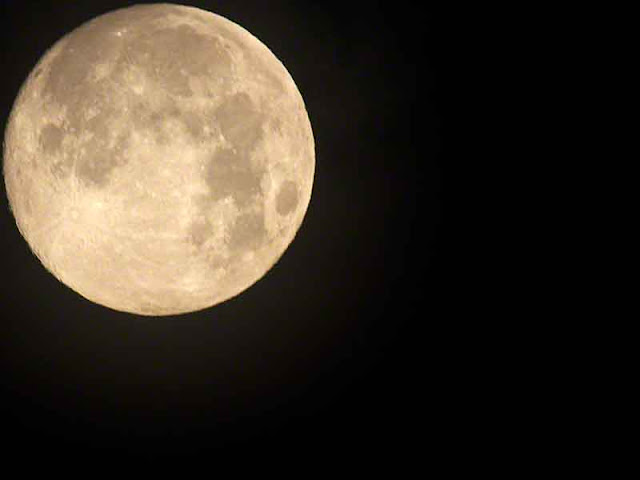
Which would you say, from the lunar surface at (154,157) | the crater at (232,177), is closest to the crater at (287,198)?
the lunar surface at (154,157)

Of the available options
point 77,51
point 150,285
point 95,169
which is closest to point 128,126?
point 95,169

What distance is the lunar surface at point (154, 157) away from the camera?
286 cm

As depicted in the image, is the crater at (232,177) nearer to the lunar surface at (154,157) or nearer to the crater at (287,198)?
the lunar surface at (154,157)

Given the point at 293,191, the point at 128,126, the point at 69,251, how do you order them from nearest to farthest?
the point at 128,126 < the point at 69,251 < the point at 293,191

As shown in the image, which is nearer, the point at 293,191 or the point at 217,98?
the point at 217,98

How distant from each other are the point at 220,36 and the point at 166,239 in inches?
32.9

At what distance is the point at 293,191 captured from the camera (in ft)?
10.8

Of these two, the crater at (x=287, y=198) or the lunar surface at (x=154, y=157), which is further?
the crater at (x=287, y=198)

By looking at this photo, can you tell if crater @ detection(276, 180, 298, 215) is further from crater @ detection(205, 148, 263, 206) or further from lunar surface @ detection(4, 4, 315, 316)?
crater @ detection(205, 148, 263, 206)

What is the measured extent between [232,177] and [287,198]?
326 millimetres

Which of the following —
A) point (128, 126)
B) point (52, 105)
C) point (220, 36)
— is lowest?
point (128, 126)

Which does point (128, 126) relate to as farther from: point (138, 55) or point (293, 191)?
point (293, 191)

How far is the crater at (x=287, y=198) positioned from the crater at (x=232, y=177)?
0.46 feet

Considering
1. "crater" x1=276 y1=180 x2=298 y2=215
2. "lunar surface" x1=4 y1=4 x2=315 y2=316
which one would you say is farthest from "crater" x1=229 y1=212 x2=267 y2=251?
"crater" x1=276 y1=180 x2=298 y2=215
